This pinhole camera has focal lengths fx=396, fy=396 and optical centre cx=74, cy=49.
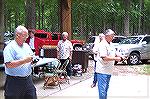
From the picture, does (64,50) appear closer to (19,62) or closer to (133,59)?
(19,62)

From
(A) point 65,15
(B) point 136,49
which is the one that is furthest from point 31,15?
(A) point 65,15

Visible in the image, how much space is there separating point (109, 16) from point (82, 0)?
41.7 inches

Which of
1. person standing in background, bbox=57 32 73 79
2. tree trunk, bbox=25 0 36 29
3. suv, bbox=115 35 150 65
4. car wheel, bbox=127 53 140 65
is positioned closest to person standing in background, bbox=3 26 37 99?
person standing in background, bbox=57 32 73 79

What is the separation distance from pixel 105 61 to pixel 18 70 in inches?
87.8

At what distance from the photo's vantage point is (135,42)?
21.7 metres

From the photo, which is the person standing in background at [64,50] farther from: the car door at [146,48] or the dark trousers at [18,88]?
the car door at [146,48]

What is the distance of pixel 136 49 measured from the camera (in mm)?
21172

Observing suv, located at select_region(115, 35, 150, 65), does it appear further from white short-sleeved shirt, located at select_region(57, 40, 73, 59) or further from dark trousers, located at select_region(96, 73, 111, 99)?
dark trousers, located at select_region(96, 73, 111, 99)

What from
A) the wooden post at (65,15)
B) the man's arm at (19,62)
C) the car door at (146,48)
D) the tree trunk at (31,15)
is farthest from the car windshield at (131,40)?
the man's arm at (19,62)

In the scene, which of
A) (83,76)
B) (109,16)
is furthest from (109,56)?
(83,76)

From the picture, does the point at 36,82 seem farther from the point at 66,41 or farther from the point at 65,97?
the point at 65,97

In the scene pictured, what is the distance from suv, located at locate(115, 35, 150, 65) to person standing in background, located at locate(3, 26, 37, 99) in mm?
15085

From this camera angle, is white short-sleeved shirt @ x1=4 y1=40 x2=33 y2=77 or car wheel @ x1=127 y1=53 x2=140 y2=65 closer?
white short-sleeved shirt @ x1=4 y1=40 x2=33 y2=77

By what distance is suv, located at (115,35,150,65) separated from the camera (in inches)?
827
